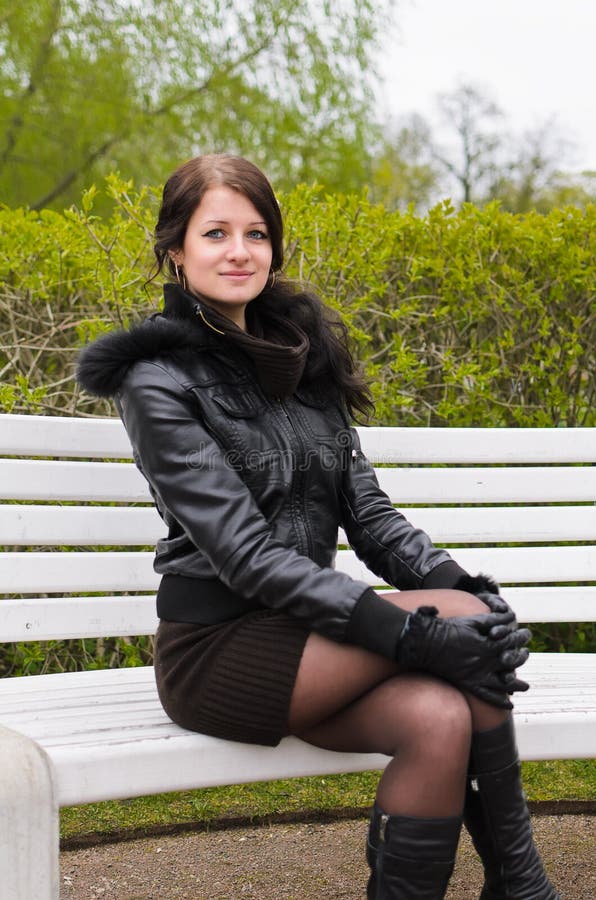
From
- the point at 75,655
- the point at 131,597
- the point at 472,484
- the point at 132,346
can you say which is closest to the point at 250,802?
the point at 75,655

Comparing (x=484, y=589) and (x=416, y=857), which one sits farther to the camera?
(x=484, y=589)

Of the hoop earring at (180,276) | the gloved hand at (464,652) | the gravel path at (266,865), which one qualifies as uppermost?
the hoop earring at (180,276)

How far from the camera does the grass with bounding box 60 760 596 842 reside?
10.1ft

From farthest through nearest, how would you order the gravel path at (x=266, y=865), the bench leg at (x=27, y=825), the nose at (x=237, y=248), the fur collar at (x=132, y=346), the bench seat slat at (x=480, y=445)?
the bench seat slat at (x=480, y=445) < the gravel path at (x=266, y=865) < the nose at (x=237, y=248) < the fur collar at (x=132, y=346) < the bench leg at (x=27, y=825)

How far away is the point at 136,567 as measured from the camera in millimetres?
2662

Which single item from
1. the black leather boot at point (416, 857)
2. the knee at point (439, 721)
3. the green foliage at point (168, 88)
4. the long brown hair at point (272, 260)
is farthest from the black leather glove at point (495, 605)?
the green foliage at point (168, 88)

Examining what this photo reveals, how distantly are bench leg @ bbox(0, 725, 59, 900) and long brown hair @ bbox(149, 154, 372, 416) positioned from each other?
1.07 meters

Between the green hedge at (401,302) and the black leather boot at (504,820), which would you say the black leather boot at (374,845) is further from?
the green hedge at (401,302)

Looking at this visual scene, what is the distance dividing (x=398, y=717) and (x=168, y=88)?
9.95 m

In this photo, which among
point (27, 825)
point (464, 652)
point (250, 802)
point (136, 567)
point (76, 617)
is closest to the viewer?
point (27, 825)

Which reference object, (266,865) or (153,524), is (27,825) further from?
(266,865)

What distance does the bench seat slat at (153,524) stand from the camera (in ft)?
8.30

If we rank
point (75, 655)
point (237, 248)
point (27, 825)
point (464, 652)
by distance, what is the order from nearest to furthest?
1. point (27, 825)
2. point (464, 652)
3. point (237, 248)
4. point (75, 655)

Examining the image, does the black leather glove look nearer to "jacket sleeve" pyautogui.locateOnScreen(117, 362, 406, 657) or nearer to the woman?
the woman
